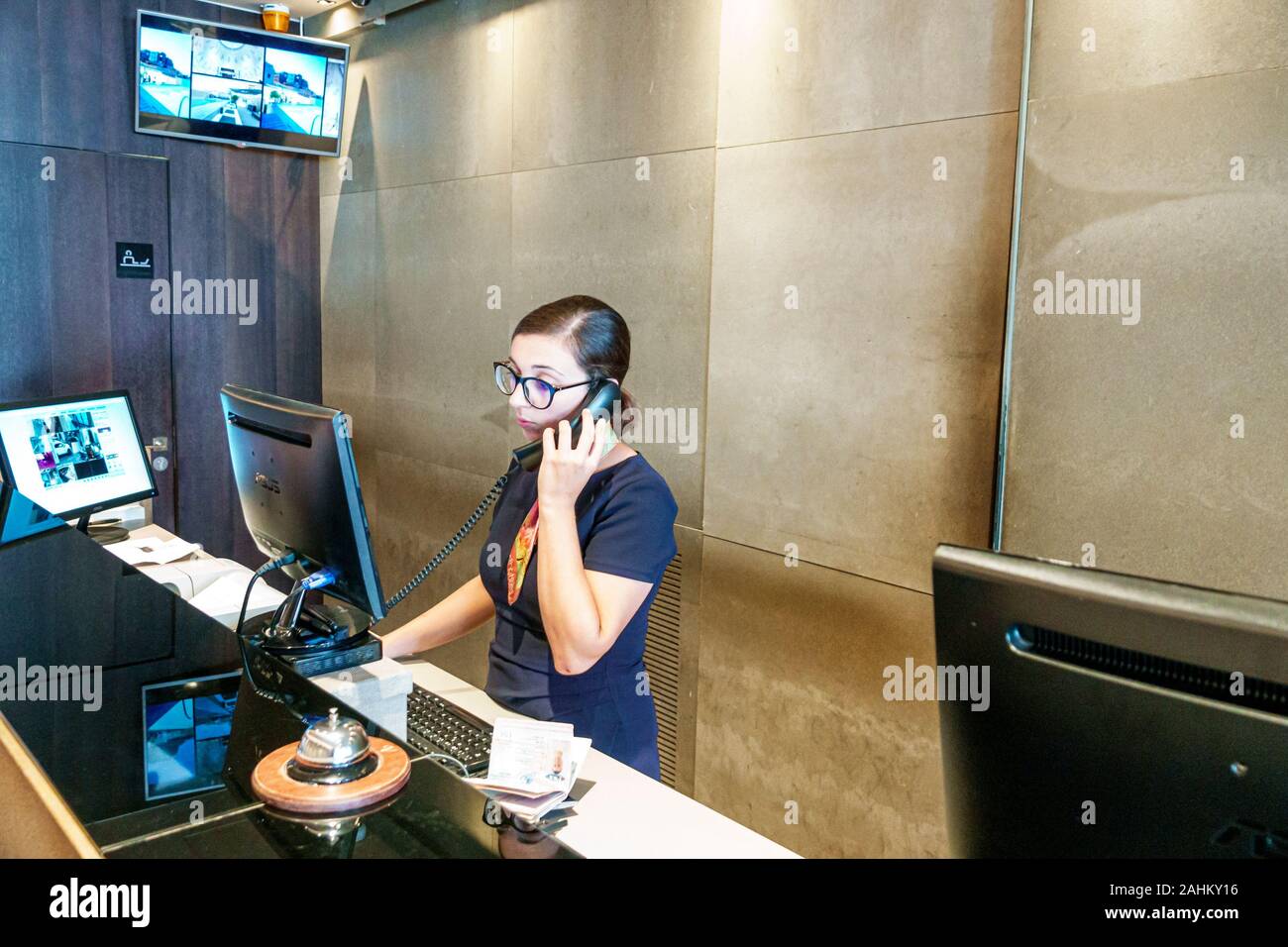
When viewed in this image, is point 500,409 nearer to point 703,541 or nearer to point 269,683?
point 703,541

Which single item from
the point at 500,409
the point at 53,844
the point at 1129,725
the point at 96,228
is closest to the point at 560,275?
the point at 500,409

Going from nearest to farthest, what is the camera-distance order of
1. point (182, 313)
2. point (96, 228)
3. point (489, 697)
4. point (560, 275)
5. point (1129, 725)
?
1. point (1129, 725)
2. point (489, 697)
3. point (560, 275)
4. point (96, 228)
5. point (182, 313)

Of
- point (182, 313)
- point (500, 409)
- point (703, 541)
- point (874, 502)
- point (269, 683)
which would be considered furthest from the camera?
point (182, 313)

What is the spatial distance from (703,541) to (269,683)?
2.12m

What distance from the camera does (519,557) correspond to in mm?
2043

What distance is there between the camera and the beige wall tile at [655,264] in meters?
3.31

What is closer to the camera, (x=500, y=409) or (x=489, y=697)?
(x=489, y=697)

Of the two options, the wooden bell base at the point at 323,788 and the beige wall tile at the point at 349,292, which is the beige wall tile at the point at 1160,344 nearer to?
the wooden bell base at the point at 323,788

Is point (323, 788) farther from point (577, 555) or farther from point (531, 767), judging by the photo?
point (577, 555)

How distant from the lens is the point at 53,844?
3.23ft

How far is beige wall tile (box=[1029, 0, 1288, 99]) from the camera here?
1.95m

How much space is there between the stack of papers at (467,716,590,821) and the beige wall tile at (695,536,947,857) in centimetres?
143

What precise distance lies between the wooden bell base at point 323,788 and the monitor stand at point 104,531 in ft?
8.96

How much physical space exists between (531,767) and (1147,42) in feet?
6.43
